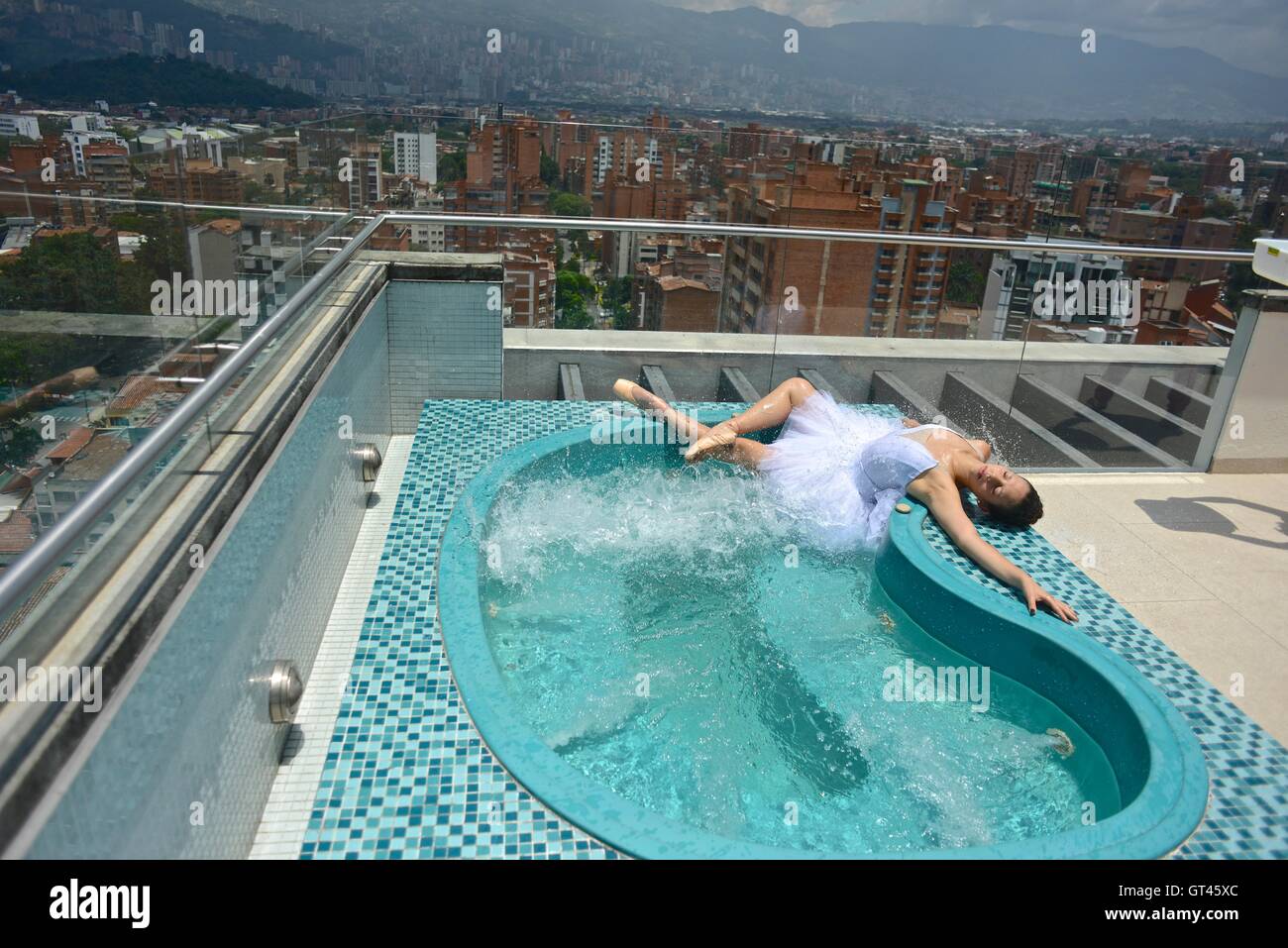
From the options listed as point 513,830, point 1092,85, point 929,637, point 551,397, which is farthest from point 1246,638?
point 1092,85

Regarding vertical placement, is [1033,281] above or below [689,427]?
above

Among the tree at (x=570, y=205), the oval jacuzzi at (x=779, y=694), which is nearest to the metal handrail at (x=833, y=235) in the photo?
the tree at (x=570, y=205)

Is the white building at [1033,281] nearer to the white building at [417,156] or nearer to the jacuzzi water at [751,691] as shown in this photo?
the jacuzzi water at [751,691]

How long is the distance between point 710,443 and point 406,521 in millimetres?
1812

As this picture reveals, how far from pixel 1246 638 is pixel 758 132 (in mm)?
5967

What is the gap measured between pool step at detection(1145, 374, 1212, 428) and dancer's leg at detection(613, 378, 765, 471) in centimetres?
306

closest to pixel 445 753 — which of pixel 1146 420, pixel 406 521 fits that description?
pixel 406 521

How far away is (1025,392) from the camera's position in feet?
20.1

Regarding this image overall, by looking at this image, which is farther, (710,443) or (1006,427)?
(1006,427)

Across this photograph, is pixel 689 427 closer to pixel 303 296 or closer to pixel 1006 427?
pixel 303 296

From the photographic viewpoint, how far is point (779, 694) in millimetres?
3490

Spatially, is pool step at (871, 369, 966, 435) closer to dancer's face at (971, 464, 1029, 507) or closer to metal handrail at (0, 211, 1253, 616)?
metal handrail at (0, 211, 1253, 616)
